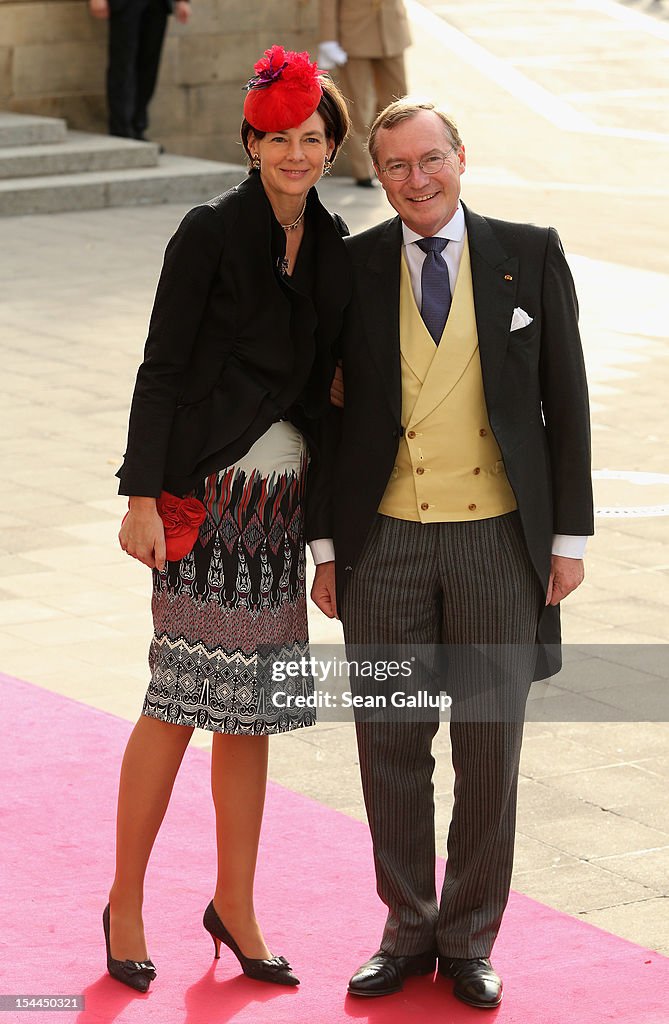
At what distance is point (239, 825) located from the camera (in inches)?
162

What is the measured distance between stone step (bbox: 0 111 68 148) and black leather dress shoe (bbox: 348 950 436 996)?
13555mm

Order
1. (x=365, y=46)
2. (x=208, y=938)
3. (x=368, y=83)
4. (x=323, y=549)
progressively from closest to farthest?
(x=323, y=549) < (x=208, y=938) < (x=365, y=46) < (x=368, y=83)

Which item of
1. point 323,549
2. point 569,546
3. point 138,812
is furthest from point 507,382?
point 138,812

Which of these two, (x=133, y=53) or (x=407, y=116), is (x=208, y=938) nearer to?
(x=407, y=116)

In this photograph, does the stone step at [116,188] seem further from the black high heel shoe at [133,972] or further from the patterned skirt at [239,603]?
the black high heel shoe at [133,972]

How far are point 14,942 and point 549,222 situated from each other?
12.0 m

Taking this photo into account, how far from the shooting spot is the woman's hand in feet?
12.9

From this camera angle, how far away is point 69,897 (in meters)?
4.52

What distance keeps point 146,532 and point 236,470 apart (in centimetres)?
24

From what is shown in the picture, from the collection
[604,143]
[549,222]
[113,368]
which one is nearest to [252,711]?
[113,368]

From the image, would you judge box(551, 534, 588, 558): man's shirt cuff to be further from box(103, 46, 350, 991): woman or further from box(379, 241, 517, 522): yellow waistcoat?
box(103, 46, 350, 991): woman

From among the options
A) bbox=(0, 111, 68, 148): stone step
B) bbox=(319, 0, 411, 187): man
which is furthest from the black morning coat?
bbox=(0, 111, 68, 148): stone step

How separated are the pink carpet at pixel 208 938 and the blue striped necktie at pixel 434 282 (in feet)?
3.83

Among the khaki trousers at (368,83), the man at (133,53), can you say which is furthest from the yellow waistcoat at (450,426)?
the man at (133,53)
